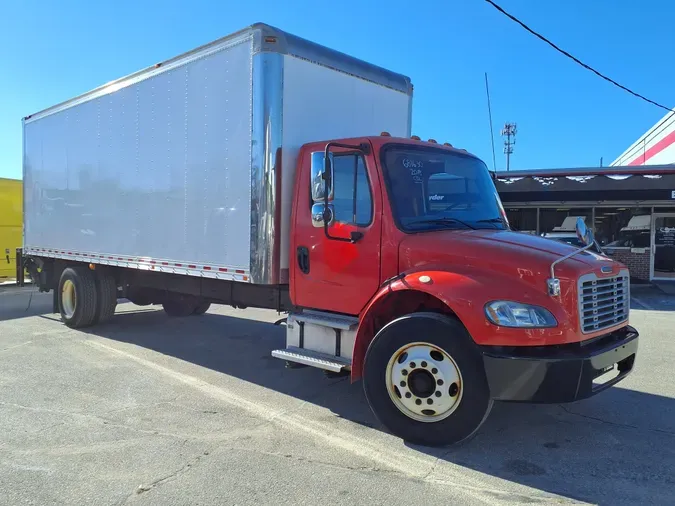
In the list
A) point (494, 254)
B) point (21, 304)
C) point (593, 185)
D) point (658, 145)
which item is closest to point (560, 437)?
point (494, 254)

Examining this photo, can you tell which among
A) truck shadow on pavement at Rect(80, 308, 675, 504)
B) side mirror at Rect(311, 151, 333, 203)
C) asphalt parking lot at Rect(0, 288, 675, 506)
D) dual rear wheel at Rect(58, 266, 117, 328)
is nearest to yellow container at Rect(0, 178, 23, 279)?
dual rear wheel at Rect(58, 266, 117, 328)

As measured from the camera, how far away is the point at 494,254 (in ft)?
12.9

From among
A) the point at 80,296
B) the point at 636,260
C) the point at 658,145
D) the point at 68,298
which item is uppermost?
the point at 658,145

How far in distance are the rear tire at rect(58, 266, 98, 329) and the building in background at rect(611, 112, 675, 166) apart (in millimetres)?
21002

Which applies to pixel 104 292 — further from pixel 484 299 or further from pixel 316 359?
pixel 484 299

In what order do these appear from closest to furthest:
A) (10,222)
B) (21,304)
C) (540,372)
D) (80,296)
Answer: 1. (540,372)
2. (80,296)
3. (21,304)
4. (10,222)

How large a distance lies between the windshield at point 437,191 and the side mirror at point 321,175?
49 cm

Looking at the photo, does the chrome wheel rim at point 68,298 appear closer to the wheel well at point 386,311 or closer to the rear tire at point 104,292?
the rear tire at point 104,292

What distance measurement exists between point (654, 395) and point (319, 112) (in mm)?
4542

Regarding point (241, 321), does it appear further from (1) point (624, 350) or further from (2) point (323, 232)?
Result: (1) point (624, 350)

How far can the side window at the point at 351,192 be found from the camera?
4.59 metres

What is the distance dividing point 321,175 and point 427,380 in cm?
192

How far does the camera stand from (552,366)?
3.58 m

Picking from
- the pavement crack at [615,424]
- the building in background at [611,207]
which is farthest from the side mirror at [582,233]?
the building in background at [611,207]
